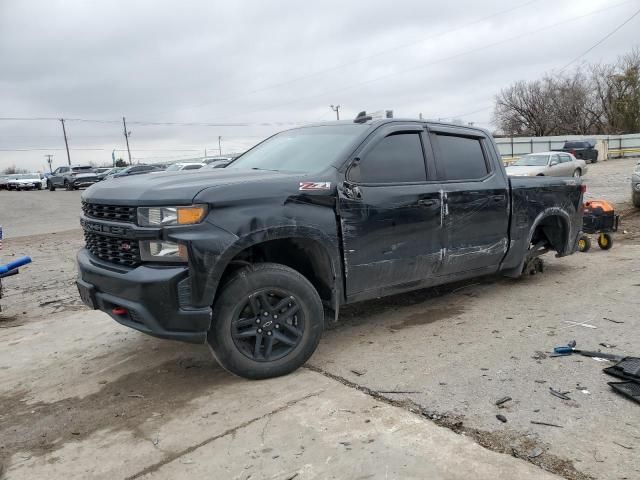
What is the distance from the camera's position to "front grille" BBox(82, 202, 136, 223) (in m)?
3.51

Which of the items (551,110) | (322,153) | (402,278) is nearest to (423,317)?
(402,278)

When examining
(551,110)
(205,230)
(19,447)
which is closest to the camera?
(19,447)

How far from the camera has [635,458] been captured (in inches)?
103

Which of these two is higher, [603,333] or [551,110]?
[551,110]

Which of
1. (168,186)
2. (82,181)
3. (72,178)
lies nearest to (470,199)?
(168,186)

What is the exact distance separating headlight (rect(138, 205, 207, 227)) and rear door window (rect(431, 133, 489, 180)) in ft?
A: 7.75

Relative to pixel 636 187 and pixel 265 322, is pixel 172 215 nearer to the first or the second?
pixel 265 322

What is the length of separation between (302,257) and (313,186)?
1.94 feet

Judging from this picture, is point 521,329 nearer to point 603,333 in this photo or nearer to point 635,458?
point 603,333

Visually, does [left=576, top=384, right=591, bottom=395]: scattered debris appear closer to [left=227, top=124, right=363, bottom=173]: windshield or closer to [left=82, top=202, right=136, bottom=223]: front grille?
[left=227, top=124, right=363, bottom=173]: windshield

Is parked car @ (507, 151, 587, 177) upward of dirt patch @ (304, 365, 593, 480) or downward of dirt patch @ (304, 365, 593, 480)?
upward

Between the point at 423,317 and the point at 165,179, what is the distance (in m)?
2.77

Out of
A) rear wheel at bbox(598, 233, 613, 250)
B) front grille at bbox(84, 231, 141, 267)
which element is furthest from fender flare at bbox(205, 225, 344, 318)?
rear wheel at bbox(598, 233, 613, 250)

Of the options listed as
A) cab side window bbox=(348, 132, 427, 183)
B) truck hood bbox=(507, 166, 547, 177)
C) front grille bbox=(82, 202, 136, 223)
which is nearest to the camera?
front grille bbox=(82, 202, 136, 223)
